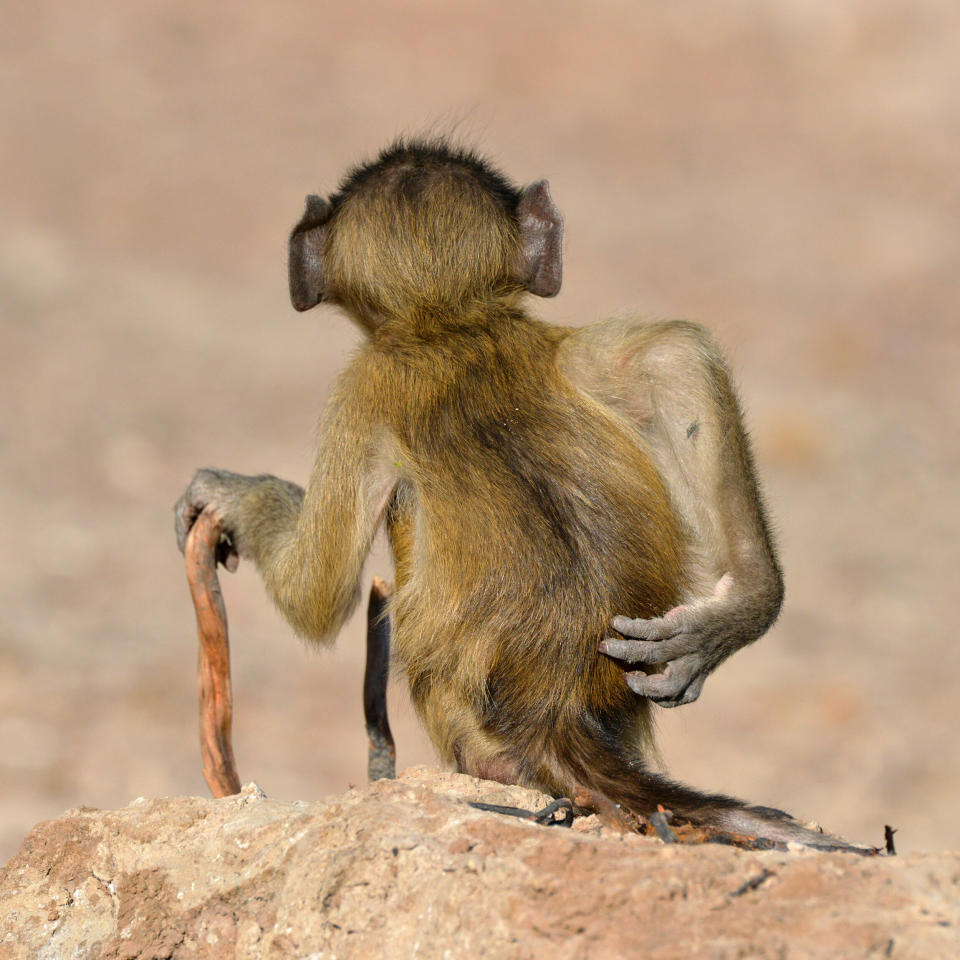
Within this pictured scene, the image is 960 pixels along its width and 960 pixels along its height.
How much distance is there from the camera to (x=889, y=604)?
15508 mm

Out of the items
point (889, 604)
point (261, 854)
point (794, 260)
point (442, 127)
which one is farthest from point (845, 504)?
point (261, 854)

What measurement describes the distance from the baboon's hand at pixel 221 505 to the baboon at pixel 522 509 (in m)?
0.28

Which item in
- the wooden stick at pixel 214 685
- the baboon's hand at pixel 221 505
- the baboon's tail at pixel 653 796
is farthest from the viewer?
the baboon's hand at pixel 221 505

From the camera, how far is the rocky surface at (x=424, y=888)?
3424 millimetres

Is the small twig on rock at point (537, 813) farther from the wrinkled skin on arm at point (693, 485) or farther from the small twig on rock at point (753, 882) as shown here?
the small twig on rock at point (753, 882)

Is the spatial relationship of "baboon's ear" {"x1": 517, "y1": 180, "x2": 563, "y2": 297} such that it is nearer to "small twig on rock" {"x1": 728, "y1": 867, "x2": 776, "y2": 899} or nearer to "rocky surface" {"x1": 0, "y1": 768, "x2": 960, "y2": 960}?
"rocky surface" {"x1": 0, "y1": 768, "x2": 960, "y2": 960}

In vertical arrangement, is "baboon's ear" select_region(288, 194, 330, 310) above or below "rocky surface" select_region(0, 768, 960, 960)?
above

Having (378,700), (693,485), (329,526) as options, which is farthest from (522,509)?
(378,700)

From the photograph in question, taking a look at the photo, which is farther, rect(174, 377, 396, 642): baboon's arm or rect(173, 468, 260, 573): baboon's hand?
rect(173, 468, 260, 573): baboon's hand

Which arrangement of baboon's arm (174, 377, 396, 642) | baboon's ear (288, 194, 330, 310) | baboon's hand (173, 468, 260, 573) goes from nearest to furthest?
1. baboon's arm (174, 377, 396, 642)
2. baboon's ear (288, 194, 330, 310)
3. baboon's hand (173, 468, 260, 573)

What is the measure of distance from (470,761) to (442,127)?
3283 mm

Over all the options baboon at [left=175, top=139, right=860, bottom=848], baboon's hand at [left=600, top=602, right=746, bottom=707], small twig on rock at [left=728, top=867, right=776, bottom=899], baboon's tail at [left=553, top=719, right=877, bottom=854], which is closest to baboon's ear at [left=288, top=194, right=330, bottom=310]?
baboon at [left=175, top=139, right=860, bottom=848]

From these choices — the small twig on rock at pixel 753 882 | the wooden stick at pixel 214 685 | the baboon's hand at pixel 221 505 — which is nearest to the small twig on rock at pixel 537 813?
the small twig on rock at pixel 753 882

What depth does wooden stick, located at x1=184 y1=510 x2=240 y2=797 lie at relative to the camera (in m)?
5.93
